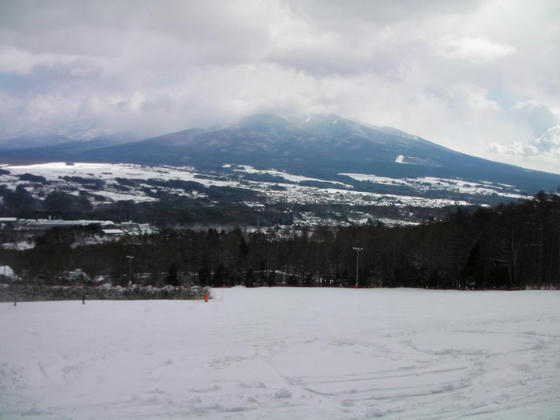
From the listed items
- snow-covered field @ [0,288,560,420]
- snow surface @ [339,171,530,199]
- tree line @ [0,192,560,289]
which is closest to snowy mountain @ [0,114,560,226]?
snow surface @ [339,171,530,199]

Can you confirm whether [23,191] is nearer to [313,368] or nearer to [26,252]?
[26,252]

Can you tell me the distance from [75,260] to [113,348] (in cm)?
3109

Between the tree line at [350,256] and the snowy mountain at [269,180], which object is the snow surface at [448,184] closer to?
the snowy mountain at [269,180]

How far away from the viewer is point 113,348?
9.27 meters

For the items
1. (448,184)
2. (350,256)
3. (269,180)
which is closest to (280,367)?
(350,256)

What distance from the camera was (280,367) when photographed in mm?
8078

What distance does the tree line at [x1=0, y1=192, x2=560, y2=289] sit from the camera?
93.5ft

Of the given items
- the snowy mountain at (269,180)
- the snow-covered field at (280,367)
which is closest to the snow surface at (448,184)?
the snowy mountain at (269,180)

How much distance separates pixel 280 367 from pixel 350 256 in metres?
28.7

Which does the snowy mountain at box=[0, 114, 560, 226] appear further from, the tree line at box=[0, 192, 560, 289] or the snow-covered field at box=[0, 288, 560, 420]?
the snow-covered field at box=[0, 288, 560, 420]

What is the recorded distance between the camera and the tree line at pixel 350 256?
2848 centimetres

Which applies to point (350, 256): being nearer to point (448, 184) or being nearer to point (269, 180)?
point (269, 180)

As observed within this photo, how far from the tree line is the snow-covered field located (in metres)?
16.7

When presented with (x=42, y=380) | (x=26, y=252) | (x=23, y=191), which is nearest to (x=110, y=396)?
(x=42, y=380)
